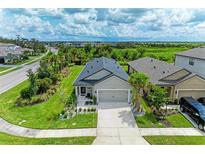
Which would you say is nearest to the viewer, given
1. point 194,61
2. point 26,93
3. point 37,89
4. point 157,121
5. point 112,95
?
point 157,121

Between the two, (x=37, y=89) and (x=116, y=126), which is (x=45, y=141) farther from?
(x=37, y=89)

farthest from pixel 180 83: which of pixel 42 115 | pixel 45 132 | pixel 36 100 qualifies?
pixel 36 100

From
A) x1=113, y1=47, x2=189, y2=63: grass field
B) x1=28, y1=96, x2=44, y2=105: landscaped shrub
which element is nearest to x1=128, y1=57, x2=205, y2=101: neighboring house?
x1=28, y1=96, x2=44, y2=105: landscaped shrub

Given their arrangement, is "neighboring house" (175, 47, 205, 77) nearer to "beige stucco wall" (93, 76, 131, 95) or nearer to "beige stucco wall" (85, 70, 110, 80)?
"beige stucco wall" (93, 76, 131, 95)

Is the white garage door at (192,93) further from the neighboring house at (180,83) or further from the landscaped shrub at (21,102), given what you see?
the landscaped shrub at (21,102)

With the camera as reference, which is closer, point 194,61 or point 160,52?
point 194,61

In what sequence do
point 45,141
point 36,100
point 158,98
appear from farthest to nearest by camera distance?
point 36,100 → point 158,98 → point 45,141
